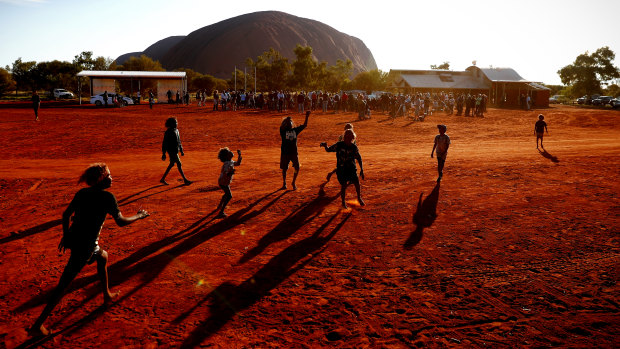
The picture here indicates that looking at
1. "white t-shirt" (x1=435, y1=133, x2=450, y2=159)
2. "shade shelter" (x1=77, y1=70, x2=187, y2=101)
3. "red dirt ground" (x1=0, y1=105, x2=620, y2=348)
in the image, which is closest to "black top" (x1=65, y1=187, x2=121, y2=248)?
"red dirt ground" (x1=0, y1=105, x2=620, y2=348)

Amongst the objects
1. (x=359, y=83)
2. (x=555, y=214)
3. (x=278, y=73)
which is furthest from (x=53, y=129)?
(x=359, y=83)

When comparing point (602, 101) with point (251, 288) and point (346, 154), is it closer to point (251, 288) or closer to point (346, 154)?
point (346, 154)

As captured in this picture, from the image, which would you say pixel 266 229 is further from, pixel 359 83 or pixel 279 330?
pixel 359 83

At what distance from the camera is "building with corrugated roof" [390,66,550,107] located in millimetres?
52281

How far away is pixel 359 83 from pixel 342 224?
87.0 metres

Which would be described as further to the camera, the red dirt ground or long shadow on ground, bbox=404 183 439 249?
long shadow on ground, bbox=404 183 439 249

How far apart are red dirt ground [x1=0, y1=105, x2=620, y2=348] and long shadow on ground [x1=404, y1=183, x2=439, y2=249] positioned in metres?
0.05

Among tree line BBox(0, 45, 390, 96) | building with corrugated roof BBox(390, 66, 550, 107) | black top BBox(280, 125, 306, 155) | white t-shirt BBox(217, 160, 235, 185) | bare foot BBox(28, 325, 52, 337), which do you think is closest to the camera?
bare foot BBox(28, 325, 52, 337)

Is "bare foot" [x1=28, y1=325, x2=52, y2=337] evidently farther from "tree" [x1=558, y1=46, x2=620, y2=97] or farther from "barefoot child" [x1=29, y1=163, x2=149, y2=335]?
"tree" [x1=558, y1=46, x2=620, y2=97]

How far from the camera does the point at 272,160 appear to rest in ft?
49.4

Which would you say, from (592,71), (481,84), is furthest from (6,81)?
(592,71)

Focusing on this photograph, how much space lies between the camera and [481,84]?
56.0m

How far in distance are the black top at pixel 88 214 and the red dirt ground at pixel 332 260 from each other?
1.04 meters

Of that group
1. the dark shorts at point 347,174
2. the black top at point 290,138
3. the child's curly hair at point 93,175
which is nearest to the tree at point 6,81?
the black top at point 290,138
